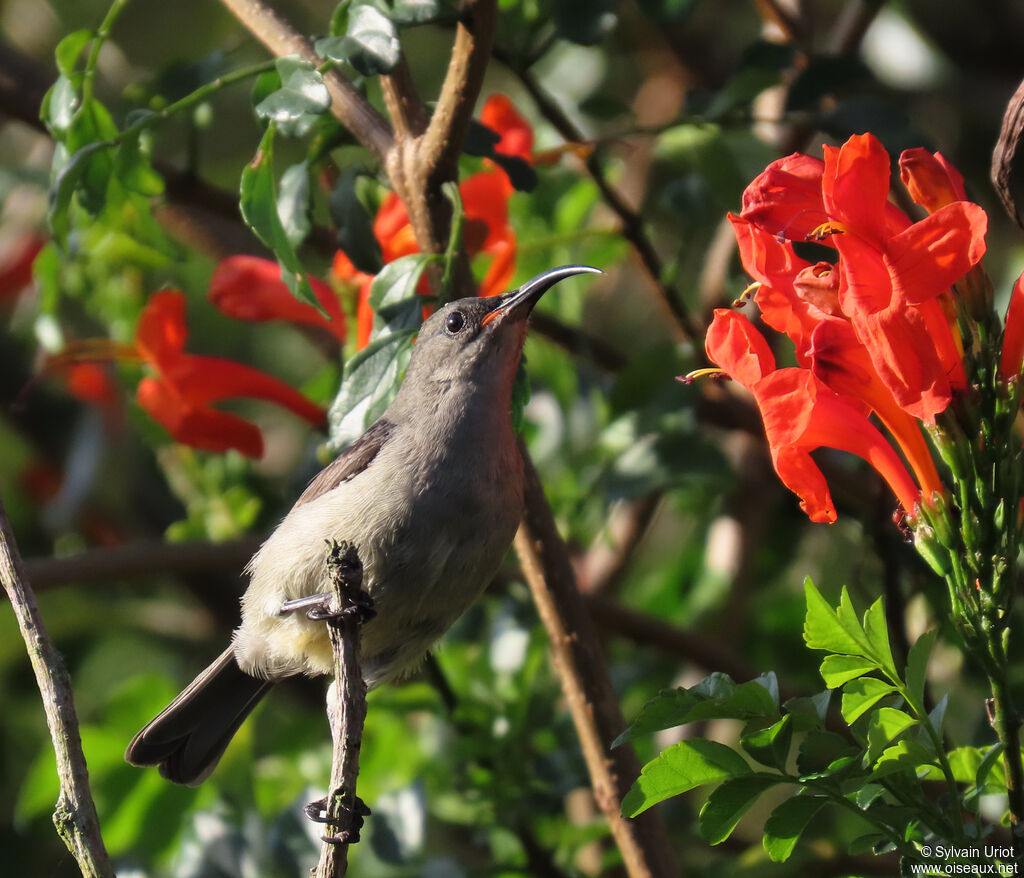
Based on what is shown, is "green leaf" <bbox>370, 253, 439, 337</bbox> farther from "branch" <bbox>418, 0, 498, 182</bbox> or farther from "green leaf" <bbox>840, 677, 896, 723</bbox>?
"green leaf" <bbox>840, 677, 896, 723</bbox>

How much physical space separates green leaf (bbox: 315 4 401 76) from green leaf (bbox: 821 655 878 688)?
3.94 feet

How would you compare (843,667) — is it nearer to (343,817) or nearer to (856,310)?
(856,310)

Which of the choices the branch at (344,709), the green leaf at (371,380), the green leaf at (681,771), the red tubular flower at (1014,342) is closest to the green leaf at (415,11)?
the green leaf at (371,380)

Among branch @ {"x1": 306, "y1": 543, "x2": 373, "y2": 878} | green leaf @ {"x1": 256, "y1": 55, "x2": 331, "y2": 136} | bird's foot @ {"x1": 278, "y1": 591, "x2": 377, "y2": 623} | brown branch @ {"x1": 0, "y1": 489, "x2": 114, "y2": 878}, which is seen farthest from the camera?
bird's foot @ {"x1": 278, "y1": 591, "x2": 377, "y2": 623}

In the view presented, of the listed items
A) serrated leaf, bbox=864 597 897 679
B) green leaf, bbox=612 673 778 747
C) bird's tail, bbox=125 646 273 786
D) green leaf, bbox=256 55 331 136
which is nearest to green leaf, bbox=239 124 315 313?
green leaf, bbox=256 55 331 136

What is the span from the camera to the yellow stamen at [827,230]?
64.2 inches

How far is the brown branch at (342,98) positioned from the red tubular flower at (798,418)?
905 mm

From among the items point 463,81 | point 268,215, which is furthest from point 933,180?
point 268,215

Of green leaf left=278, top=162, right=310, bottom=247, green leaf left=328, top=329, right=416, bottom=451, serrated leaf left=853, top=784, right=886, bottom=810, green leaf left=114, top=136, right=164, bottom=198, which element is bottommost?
serrated leaf left=853, top=784, right=886, bottom=810

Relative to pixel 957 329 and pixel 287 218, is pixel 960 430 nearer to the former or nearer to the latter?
pixel 957 329

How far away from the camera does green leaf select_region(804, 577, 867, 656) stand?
1.58m

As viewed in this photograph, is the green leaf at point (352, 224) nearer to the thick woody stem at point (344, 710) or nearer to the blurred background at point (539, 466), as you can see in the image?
the blurred background at point (539, 466)

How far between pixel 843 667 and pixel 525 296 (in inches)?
55.1

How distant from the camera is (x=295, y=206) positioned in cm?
239
